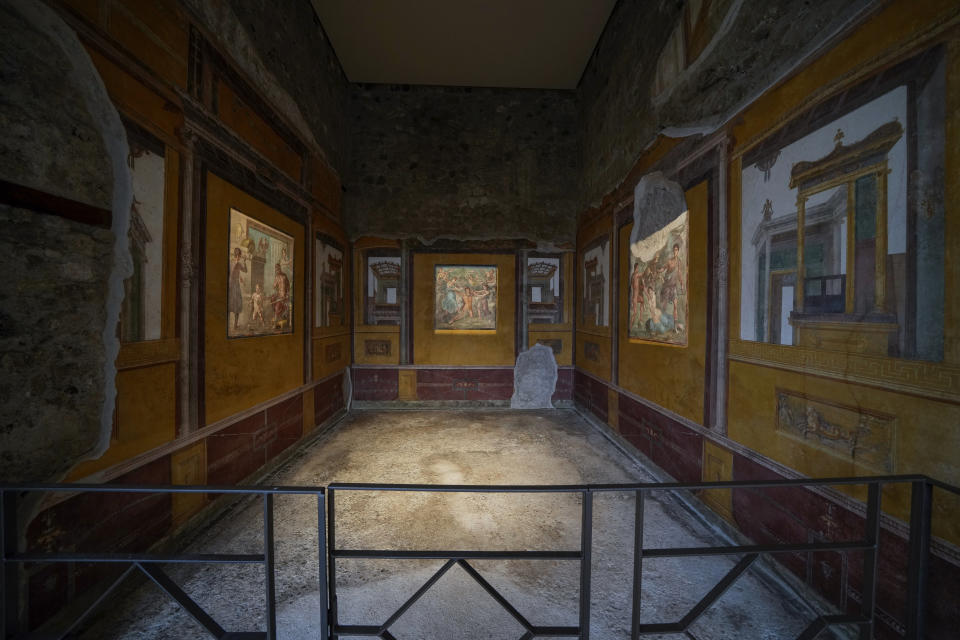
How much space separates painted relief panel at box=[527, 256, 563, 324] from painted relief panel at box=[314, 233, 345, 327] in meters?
3.23

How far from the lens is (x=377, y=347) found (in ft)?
21.3

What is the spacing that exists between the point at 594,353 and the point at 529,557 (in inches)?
181

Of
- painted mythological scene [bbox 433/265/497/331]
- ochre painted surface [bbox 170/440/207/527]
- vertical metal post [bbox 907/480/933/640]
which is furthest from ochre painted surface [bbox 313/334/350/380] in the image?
vertical metal post [bbox 907/480/933/640]

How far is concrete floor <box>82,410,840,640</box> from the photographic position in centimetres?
185

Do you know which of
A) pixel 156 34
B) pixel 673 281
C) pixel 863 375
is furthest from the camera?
pixel 673 281

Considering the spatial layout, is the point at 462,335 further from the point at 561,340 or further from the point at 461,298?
the point at 561,340

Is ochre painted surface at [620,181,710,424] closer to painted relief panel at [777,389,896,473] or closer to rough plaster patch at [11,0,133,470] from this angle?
painted relief panel at [777,389,896,473]

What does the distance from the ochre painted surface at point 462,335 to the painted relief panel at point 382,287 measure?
343 millimetres

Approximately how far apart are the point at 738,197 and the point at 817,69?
792 mm

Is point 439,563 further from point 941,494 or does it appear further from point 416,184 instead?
point 416,184

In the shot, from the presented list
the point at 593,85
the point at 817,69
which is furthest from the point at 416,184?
the point at 817,69

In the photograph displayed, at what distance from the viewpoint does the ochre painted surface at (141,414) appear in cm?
207

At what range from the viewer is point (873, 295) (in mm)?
1717

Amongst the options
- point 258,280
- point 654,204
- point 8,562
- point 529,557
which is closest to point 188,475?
point 8,562
